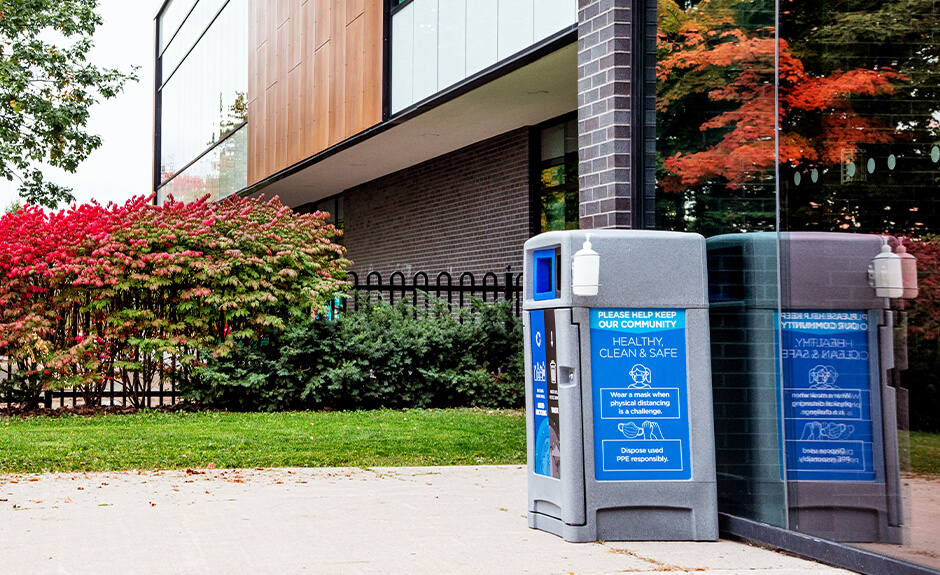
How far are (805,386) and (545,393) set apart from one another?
1311 mm

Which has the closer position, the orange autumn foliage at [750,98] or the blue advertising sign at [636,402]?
the orange autumn foliage at [750,98]

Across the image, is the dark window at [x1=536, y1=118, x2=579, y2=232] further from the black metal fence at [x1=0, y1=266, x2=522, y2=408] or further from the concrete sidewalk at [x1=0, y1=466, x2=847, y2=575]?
the concrete sidewalk at [x1=0, y1=466, x2=847, y2=575]

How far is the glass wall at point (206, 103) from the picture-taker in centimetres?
2580

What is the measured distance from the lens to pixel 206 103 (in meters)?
29.1

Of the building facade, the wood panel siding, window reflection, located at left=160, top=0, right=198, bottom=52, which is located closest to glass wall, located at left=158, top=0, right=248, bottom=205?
the building facade

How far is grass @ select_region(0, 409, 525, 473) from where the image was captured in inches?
328

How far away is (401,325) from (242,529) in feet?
25.4

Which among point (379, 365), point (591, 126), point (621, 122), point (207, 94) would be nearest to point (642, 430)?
point (621, 122)

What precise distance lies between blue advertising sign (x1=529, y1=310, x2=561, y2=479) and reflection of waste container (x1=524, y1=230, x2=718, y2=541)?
0.01m

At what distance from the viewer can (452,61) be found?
14.2m

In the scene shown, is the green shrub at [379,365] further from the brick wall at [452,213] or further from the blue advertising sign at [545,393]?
the blue advertising sign at [545,393]

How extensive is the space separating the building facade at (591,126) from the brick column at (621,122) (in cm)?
1

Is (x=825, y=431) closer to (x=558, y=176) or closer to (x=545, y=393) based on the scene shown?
(x=545, y=393)

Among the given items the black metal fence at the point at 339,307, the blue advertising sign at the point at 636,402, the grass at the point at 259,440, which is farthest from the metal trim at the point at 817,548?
the black metal fence at the point at 339,307
